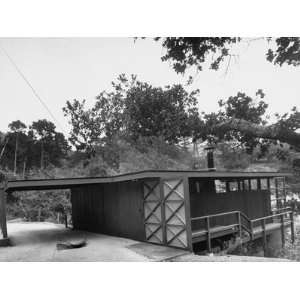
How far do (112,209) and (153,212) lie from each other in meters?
2.36

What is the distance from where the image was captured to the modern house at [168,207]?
8.13 m

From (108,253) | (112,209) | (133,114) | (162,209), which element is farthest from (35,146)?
(108,253)

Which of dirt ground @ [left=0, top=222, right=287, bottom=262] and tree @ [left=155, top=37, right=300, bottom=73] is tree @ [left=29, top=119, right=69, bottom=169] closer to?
dirt ground @ [left=0, top=222, right=287, bottom=262]

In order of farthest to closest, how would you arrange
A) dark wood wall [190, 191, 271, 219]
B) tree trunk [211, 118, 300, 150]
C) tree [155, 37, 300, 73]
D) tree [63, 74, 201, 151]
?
tree [63, 74, 201, 151]
dark wood wall [190, 191, 271, 219]
tree [155, 37, 300, 73]
tree trunk [211, 118, 300, 150]

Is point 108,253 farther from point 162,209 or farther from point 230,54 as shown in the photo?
point 230,54

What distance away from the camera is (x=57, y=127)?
27484mm

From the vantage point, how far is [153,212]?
8914 mm

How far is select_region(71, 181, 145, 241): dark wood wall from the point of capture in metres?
9.53

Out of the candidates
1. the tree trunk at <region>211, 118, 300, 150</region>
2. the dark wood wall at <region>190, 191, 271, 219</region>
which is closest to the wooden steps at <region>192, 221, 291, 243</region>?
the dark wood wall at <region>190, 191, 271, 219</region>

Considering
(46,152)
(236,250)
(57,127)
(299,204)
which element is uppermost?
(57,127)
